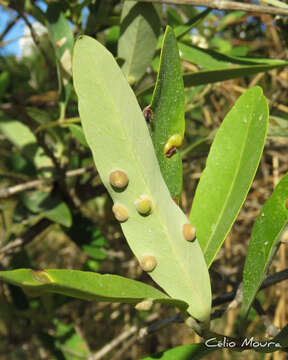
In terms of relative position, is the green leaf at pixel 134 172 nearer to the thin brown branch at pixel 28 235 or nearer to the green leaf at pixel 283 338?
the green leaf at pixel 283 338

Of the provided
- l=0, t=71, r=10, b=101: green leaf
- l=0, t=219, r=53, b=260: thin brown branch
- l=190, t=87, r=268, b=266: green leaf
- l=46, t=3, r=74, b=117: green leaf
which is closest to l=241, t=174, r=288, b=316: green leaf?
l=190, t=87, r=268, b=266: green leaf

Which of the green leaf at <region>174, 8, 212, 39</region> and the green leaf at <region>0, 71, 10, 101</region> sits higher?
the green leaf at <region>174, 8, 212, 39</region>

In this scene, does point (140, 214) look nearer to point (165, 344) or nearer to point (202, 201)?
point (202, 201)

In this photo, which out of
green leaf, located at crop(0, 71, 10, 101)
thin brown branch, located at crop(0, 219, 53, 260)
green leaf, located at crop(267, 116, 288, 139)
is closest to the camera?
green leaf, located at crop(267, 116, 288, 139)

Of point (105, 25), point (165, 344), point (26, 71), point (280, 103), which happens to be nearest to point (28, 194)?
point (105, 25)

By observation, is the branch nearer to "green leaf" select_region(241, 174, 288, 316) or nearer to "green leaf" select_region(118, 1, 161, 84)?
"green leaf" select_region(118, 1, 161, 84)

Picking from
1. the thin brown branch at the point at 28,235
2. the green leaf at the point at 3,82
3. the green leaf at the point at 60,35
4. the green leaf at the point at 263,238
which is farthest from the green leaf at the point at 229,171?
the green leaf at the point at 3,82
